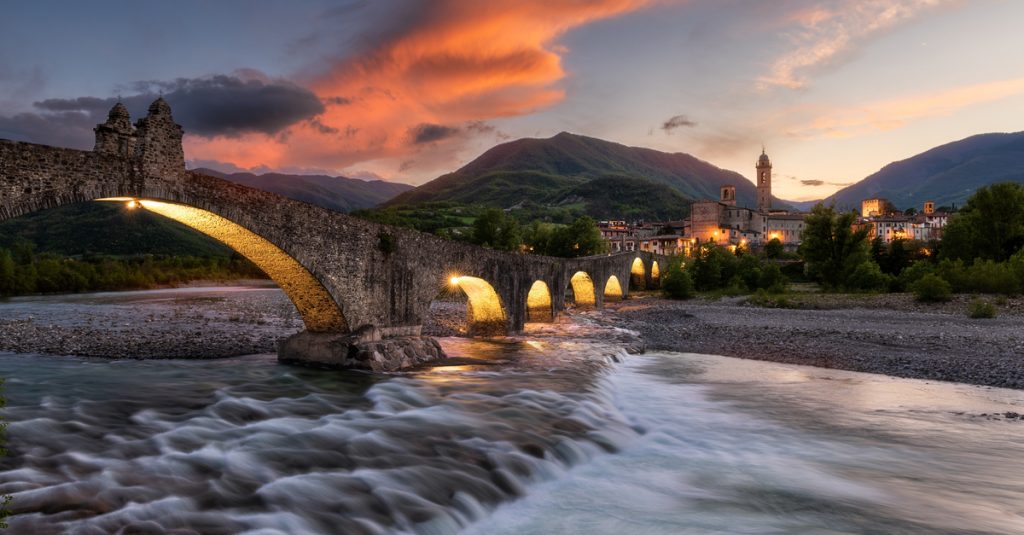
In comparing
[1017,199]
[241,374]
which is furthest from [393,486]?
[1017,199]

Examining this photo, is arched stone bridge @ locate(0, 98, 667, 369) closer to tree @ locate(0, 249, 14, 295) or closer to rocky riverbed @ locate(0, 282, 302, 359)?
rocky riverbed @ locate(0, 282, 302, 359)

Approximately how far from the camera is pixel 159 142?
1086 centimetres

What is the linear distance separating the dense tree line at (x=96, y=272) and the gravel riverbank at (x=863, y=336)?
61.4m

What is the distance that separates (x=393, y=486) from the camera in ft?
23.5

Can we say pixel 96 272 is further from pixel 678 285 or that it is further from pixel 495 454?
pixel 495 454

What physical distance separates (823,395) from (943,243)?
5262 centimetres

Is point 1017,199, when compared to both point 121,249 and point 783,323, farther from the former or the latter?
point 121,249

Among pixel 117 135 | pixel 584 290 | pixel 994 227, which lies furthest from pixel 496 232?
pixel 117 135

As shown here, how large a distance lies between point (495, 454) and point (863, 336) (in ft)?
65.2

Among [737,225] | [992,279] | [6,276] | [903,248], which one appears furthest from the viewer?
[737,225]

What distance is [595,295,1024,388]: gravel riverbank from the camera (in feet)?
52.2

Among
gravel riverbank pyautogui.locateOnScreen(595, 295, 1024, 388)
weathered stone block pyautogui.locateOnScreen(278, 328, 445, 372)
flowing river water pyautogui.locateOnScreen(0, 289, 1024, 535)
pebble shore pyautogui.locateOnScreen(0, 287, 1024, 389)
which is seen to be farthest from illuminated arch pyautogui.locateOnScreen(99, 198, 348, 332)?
gravel riverbank pyautogui.locateOnScreen(595, 295, 1024, 388)

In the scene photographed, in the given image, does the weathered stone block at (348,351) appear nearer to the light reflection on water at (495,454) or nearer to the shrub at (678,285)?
the light reflection on water at (495,454)

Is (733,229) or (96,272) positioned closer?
(96,272)
